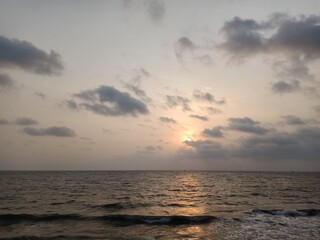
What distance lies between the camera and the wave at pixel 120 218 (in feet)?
102

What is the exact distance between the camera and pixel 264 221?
99.3 feet

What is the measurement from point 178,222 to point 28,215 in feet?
52.4

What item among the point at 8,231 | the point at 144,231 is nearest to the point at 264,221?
the point at 144,231

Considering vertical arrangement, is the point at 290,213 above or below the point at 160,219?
above

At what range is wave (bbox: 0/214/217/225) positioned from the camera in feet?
102

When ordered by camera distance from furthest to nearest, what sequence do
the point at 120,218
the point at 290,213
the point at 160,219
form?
1. the point at 290,213
2. the point at 120,218
3. the point at 160,219

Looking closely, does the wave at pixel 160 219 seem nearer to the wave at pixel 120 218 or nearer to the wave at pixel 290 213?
the wave at pixel 120 218

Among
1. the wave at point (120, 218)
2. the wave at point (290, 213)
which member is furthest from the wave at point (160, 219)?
the wave at point (290, 213)

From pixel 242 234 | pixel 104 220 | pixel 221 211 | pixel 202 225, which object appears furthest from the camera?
pixel 221 211

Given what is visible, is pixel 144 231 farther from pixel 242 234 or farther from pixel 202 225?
pixel 242 234

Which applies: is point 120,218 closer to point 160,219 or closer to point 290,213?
point 160,219

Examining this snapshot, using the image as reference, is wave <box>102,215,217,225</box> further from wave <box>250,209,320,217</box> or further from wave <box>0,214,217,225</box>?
wave <box>250,209,320,217</box>

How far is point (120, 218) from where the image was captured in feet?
109

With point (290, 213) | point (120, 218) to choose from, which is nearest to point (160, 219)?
point (120, 218)
